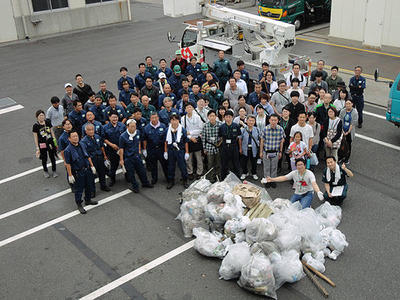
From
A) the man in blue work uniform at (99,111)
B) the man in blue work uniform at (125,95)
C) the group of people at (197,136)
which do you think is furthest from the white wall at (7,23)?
the man in blue work uniform at (99,111)

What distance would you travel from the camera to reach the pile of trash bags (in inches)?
283

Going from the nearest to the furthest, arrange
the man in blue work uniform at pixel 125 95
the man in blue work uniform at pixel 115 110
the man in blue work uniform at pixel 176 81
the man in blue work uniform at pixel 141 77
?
the man in blue work uniform at pixel 115 110, the man in blue work uniform at pixel 125 95, the man in blue work uniform at pixel 176 81, the man in blue work uniform at pixel 141 77

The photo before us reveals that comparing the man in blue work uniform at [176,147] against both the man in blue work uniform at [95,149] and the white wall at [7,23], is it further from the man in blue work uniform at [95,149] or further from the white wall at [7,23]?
the white wall at [7,23]

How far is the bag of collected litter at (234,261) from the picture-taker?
24.0ft

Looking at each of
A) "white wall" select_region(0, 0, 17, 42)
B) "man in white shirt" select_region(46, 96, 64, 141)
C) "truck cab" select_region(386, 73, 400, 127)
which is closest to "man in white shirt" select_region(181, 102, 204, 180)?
"man in white shirt" select_region(46, 96, 64, 141)

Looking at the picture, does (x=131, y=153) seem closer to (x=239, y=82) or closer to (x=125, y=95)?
(x=125, y=95)

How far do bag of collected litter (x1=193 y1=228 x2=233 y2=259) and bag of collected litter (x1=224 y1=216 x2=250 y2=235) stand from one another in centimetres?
18

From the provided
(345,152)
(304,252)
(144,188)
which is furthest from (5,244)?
(345,152)

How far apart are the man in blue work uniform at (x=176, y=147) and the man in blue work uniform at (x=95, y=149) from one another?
4.64 feet

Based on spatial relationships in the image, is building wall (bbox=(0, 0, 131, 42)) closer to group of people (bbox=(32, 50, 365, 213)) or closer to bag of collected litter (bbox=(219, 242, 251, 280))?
group of people (bbox=(32, 50, 365, 213))

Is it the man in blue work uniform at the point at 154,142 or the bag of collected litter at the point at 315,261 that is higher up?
the man in blue work uniform at the point at 154,142

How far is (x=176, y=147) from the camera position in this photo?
10094 millimetres

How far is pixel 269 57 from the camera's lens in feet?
48.0

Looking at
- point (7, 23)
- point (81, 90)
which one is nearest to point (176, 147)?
point (81, 90)
